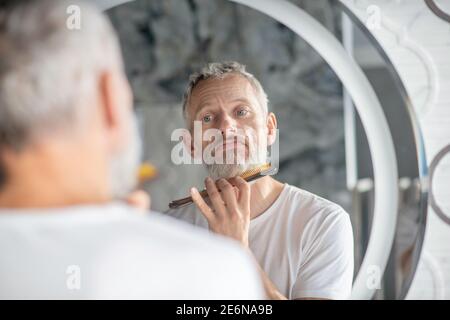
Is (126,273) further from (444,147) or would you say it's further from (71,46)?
(444,147)

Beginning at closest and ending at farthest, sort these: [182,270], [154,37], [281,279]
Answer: [182,270]
[281,279]
[154,37]

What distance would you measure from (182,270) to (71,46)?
0.17m

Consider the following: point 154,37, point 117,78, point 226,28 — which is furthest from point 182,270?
point 154,37

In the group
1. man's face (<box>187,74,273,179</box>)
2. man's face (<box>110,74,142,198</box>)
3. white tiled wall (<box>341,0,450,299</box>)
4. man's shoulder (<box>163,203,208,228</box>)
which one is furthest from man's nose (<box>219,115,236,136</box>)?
man's face (<box>110,74,142,198</box>)

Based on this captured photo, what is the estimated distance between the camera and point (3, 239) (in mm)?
422

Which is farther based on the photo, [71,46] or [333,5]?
[333,5]

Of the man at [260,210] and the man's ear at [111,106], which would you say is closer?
the man's ear at [111,106]

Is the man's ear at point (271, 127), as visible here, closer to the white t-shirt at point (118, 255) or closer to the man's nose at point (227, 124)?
the man's nose at point (227, 124)

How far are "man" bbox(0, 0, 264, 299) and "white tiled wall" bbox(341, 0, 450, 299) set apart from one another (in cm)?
51

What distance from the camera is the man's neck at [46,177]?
43 cm

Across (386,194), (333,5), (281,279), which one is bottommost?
(281,279)

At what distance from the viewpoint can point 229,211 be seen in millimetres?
785

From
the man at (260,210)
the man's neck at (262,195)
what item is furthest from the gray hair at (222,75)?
the man's neck at (262,195)

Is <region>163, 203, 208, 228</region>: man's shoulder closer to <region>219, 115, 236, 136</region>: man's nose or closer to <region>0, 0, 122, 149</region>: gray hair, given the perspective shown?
<region>219, 115, 236, 136</region>: man's nose
